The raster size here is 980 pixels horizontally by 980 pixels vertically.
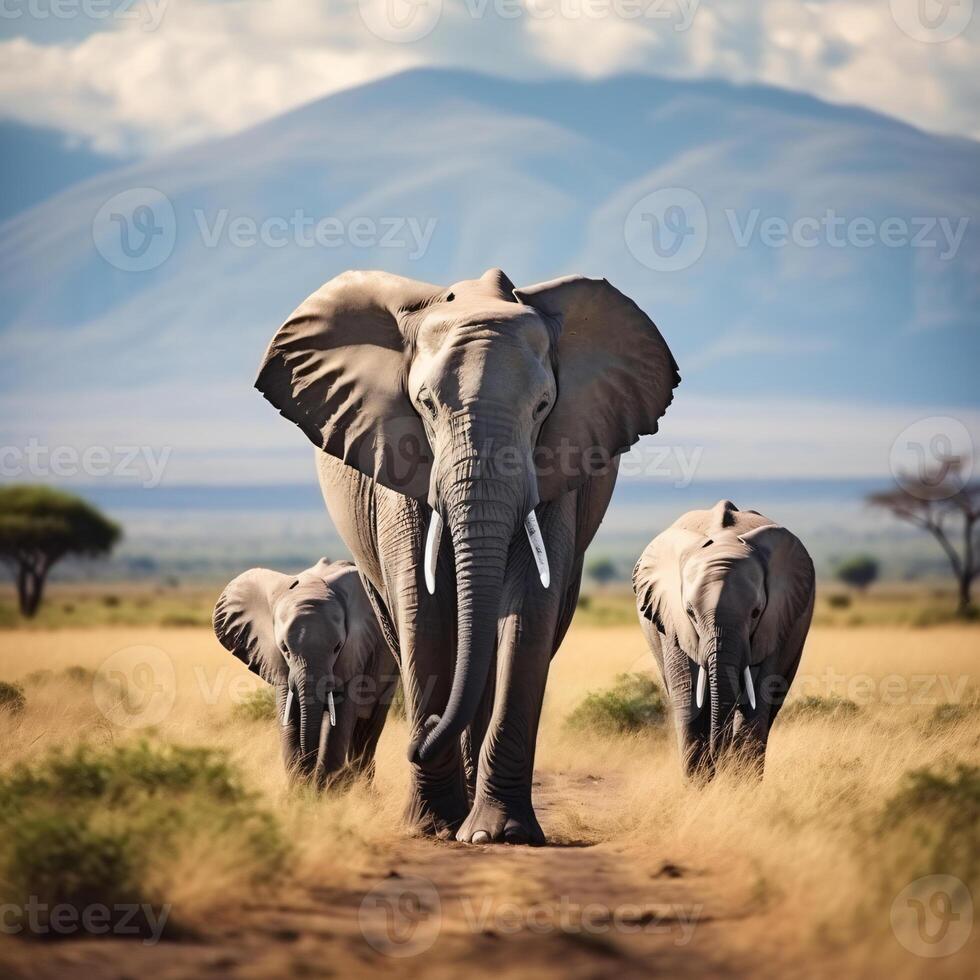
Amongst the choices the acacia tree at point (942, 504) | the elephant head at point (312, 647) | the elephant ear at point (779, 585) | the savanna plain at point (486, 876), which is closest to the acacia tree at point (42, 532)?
the acacia tree at point (942, 504)

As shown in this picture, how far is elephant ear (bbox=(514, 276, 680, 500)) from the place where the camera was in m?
10.3

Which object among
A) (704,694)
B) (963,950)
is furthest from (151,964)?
(704,694)

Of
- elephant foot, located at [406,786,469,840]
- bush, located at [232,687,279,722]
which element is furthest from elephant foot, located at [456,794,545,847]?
bush, located at [232,687,279,722]

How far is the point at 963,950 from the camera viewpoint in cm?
675

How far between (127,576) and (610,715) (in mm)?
148203

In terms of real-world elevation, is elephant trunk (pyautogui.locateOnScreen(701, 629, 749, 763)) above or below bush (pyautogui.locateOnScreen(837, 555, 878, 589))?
above

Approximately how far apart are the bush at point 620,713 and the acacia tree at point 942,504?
122 ft

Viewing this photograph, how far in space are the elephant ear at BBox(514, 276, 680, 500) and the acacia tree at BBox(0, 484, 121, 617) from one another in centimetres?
4899

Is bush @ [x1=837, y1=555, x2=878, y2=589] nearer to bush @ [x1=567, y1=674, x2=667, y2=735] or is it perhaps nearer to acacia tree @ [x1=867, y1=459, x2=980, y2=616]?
acacia tree @ [x1=867, y1=459, x2=980, y2=616]

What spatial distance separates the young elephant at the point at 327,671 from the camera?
512 inches

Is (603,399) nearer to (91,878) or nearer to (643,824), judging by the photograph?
(643,824)

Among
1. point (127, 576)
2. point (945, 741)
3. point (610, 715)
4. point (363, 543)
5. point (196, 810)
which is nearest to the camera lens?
point (196, 810)

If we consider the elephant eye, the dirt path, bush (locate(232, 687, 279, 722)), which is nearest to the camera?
the dirt path

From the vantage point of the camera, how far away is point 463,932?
24.4 ft
